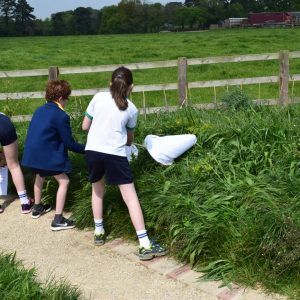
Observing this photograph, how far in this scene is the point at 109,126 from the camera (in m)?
4.05

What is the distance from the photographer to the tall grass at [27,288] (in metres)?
3.21

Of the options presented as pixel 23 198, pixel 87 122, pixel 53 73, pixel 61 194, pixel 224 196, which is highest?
pixel 53 73

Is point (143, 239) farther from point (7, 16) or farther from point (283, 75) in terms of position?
point (7, 16)

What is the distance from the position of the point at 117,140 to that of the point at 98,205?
0.64 m

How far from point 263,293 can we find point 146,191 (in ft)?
5.20

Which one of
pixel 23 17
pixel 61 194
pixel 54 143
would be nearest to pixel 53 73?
pixel 54 143

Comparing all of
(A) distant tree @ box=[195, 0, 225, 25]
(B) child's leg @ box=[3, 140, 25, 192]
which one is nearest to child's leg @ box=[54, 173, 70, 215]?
(B) child's leg @ box=[3, 140, 25, 192]

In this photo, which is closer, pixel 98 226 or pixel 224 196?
pixel 224 196

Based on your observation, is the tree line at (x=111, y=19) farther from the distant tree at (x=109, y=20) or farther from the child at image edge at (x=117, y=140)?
the child at image edge at (x=117, y=140)

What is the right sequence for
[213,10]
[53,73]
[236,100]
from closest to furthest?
[236,100], [53,73], [213,10]

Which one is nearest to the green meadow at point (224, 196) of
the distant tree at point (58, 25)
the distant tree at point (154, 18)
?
the distant tree at point (58, 25)

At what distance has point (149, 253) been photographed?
4.02 m

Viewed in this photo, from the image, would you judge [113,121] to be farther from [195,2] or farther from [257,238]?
[195,2]

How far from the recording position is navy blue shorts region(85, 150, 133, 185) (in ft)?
13.5
